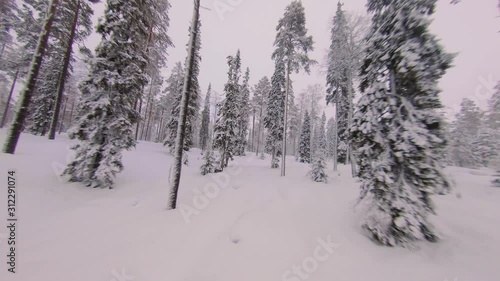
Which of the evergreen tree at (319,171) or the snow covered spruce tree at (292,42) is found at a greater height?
the snow covered spruce tree at (292,42)

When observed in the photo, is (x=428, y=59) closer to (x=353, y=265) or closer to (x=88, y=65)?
(x=353, y=265)

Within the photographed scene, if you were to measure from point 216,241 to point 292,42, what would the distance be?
17.2 meters

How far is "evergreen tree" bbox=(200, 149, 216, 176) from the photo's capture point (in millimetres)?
15500

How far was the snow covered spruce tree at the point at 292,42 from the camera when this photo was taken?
16.5 m

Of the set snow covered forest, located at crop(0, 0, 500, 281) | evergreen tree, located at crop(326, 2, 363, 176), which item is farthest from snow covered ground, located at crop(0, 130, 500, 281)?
evergreen tree, located at crop(326, 2, 363, 176)

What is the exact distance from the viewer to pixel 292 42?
17.1m

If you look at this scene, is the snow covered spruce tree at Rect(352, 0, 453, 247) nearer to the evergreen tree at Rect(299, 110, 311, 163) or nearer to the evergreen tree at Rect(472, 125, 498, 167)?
the evergreen tree at Rect(299, 110, 311, 163)

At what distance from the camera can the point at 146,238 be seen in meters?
5.00

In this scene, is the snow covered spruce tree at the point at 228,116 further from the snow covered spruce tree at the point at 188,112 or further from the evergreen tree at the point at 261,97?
the evergreen tree at the point at 261,97

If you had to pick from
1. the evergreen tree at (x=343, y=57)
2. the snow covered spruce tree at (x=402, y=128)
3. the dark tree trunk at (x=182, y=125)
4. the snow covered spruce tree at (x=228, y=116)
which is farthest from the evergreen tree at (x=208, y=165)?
the snow covered spruce tree at (x=402, y=128)

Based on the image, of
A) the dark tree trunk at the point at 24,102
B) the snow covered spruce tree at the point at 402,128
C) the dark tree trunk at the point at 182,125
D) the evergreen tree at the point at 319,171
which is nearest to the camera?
the snow covered spruce tree at the point at 402,128

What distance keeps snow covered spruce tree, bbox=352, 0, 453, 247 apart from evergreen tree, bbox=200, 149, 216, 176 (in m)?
12.0

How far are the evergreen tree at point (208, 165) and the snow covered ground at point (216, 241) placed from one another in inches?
304

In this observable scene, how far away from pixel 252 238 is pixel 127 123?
706 cm
